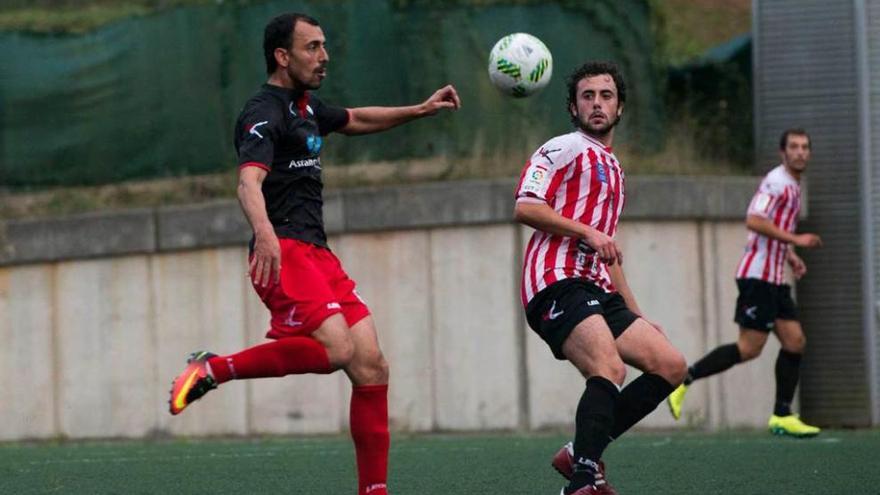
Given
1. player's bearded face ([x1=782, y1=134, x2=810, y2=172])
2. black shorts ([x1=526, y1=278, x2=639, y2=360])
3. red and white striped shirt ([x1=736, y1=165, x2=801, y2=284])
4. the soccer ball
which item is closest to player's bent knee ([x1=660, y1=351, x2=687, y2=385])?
black shorts ([x1=526, y1=278, x2=639, y2=360])

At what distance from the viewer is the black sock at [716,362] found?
12.3 m

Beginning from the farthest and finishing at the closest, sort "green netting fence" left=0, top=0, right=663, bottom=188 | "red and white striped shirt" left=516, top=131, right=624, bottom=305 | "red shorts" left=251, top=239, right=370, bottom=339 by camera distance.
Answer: "green netting fence" left=0, top=0, right=663, bottom=188
"red and white striped shirt" left=516, top=131, right=624, bottom=305
"red shorts" left=251, top=239, right=370, bottom=339

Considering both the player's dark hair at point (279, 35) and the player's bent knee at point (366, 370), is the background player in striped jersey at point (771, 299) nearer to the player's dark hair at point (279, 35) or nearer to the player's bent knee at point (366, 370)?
the player's bent knee at point (366, 370)

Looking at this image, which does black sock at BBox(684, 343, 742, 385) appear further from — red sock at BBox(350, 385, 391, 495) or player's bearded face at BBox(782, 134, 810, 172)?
red sock at BBox(350, 385, 391, 495)

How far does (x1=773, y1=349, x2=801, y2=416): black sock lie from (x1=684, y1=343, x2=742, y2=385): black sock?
1.26 ft

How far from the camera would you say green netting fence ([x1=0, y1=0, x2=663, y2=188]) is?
1418 centimetres

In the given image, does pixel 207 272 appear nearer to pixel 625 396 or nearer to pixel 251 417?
pixel 251 417

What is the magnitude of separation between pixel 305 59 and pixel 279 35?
0.16 meters

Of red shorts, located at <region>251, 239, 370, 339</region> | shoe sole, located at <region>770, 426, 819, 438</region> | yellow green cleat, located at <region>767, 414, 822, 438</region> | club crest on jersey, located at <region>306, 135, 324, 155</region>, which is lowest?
shoe sole, located at <region>770, 426, 819, 438</region>

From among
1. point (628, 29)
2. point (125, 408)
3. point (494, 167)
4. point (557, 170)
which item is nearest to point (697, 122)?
point (628, 29)

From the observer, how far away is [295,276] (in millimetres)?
7074

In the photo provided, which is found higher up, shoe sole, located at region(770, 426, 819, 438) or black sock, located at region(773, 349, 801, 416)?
black sock, located at region(773, 349, 801, 416)

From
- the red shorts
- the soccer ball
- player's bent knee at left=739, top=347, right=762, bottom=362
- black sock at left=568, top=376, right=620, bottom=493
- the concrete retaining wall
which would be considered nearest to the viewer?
black sock at left=568, top=376, right=620, bottom=493

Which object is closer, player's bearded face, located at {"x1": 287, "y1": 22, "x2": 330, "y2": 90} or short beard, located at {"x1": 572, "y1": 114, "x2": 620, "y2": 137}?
player's bearded face, located at {"x1": 287, "y1": 22, "x2": 330, "y2": 90}
